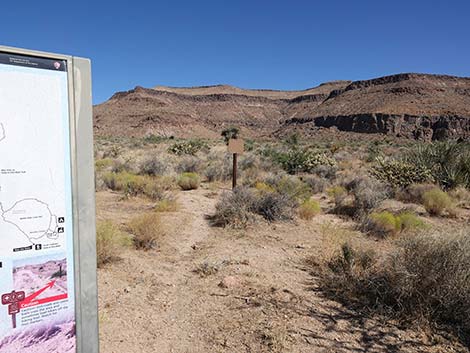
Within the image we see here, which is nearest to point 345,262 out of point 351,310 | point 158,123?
point 351,310

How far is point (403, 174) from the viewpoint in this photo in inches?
436

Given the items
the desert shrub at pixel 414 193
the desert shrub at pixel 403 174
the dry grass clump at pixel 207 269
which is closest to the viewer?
the dry grass clump at pixel 207 269

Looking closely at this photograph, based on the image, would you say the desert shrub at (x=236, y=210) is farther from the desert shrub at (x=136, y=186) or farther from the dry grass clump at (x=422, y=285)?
the dry grass clump at (x=422, y=285)

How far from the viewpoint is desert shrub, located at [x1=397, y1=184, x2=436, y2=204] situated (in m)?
9.84

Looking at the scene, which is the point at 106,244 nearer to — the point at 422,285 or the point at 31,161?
the point at 31,161

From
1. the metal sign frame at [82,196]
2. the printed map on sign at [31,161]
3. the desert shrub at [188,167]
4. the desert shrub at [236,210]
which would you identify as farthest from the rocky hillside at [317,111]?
the printed map on sign at [31,161]

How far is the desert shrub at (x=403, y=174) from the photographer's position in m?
10.9

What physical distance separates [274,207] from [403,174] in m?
5.56

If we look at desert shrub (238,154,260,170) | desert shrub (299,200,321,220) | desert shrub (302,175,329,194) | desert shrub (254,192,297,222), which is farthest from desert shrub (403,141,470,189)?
desert shrub (238,154,260,170)

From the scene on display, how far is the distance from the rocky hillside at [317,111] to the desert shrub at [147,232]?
5378 cm

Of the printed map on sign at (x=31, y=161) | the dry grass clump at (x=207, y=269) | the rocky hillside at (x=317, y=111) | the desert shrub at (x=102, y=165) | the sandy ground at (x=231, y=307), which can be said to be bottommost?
the sandy ground at (x=231, y=307)

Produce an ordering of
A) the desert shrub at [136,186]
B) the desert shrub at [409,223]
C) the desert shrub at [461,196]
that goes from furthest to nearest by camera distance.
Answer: the desert shrub at [461,196] < the desert shrub at [136,186] < the desert shrub at [409,223]

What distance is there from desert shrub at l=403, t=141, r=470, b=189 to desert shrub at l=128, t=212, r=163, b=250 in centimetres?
888

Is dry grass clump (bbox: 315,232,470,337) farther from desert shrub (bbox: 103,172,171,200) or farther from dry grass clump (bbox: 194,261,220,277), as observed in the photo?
desert shrub (bbox: 103,172,171,200)
